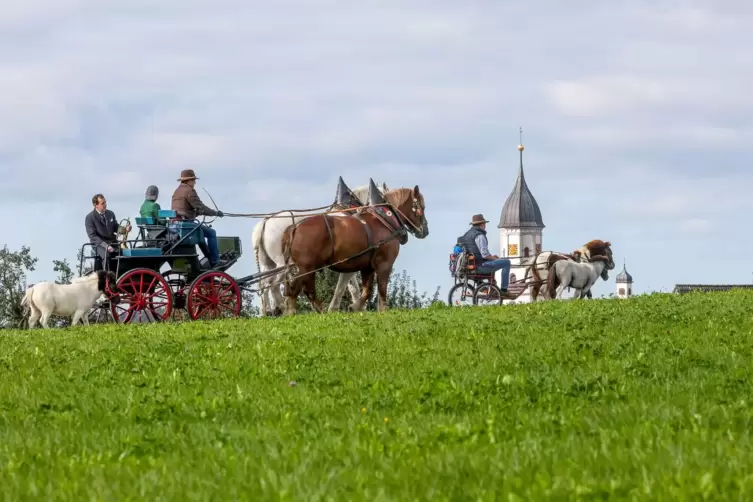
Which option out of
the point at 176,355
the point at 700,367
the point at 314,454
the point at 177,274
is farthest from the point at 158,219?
the point at 314,454

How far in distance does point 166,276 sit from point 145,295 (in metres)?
0.61

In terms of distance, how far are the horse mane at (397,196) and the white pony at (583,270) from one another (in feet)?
18.1

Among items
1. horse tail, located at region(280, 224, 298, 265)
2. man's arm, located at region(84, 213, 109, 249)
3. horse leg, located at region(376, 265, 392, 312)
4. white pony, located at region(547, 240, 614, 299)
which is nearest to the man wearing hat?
man's arm, located at region(84, 213, 109, 249)

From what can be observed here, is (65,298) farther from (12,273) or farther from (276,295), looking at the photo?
(12,273)

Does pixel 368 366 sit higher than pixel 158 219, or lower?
lower

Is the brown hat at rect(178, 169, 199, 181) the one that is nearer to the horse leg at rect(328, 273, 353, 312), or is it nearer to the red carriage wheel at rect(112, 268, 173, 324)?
the red carriage wheel at rect(112, 268, 173, 324)

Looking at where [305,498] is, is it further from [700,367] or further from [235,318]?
[235,318]

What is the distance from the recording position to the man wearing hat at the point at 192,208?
20969mm

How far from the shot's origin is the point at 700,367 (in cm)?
1071

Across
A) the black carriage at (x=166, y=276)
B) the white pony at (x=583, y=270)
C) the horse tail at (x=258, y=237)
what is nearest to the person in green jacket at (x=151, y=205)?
the black carriage at (x=166, y=276)

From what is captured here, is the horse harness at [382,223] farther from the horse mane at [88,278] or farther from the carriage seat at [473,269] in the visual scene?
the horse mane at [88,278]

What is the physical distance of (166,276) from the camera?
822 inches

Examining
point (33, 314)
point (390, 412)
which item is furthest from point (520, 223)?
point (390, 412)

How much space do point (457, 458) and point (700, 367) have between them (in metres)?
5.07
